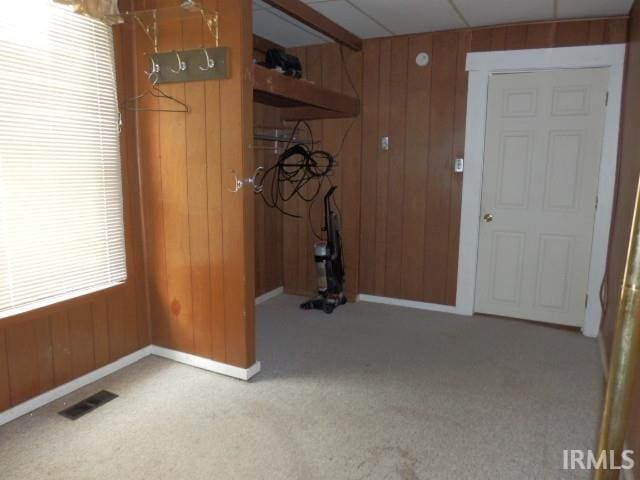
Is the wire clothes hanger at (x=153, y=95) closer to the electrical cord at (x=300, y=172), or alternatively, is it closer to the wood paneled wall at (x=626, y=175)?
the electrical cord at (x=300, y=172)

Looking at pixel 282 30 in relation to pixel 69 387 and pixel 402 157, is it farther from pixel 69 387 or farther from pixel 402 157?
pixel 69 387

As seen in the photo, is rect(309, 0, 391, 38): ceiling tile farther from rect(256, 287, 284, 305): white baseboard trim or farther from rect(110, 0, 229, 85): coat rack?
rect(256, 287, 284, 305): white baseboard trim

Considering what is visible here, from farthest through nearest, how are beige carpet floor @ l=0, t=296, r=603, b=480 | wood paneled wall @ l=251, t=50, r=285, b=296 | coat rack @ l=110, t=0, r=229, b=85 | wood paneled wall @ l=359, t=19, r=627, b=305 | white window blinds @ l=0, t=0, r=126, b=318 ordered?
wood paneled wall @ l=251, t=50, r=285, b=296, wood paneled wall @ l=359, t=19, r=627, b=305, coat rack @ l=110, t=0, r=229, b=85, white window blinds @ l=0, t=0, r=126, b=318, beige carpet floor @ l=0, t=296, r=603, b=480

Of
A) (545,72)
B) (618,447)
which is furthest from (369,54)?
(618,447)

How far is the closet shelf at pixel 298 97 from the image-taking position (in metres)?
2.98

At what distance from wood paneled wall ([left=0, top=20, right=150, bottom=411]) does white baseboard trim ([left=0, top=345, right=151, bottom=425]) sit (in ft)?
0.09

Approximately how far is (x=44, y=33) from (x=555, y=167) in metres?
3.64

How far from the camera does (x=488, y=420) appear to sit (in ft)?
8.32

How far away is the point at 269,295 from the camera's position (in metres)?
4.80

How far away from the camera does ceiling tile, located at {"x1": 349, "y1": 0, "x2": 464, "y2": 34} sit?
11.1 feet

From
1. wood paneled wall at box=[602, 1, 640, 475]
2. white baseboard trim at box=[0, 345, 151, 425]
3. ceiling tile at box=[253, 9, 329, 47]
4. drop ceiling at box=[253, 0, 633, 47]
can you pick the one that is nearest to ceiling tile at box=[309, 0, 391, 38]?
drop ceiling at box=[253, 0, 633, 47]

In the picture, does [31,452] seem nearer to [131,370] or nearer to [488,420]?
[131,370]

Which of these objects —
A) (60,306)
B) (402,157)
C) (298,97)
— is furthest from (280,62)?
(60,306)

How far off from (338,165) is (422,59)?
1196mm
